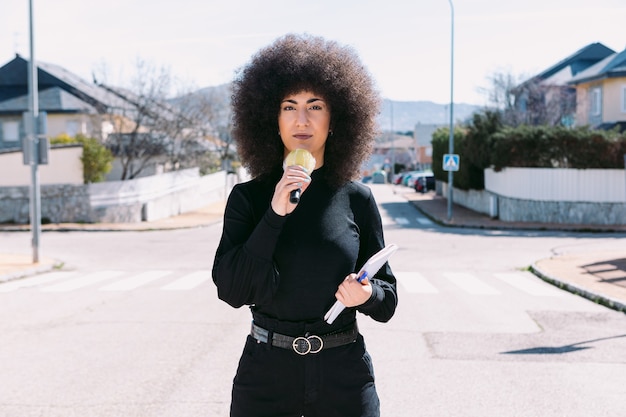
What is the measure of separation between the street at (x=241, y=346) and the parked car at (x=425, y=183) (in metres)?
44.1

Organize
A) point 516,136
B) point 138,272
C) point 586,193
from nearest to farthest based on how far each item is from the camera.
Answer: point 138,272 < point 586,193 < point 516,136

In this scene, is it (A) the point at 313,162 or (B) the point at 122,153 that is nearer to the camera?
(A) the point at 313,162

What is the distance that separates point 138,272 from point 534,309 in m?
8.55

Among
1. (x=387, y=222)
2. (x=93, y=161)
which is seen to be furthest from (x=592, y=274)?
(x=93, y=161)

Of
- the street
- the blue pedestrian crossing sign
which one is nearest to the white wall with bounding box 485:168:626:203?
the blue pedestrian crossing sign

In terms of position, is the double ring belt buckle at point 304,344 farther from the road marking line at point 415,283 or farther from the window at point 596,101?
the window at point 596,101

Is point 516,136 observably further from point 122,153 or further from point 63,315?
point 63,315

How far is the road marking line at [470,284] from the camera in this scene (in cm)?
1336

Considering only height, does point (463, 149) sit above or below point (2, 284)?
above

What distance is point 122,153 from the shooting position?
37438 millimetres

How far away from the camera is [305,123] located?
3.19m

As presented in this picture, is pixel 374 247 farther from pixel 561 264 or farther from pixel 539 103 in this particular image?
pixel 539 103

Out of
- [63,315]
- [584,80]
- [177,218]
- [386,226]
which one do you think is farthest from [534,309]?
[584,80]

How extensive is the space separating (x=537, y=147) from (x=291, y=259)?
29.9m
